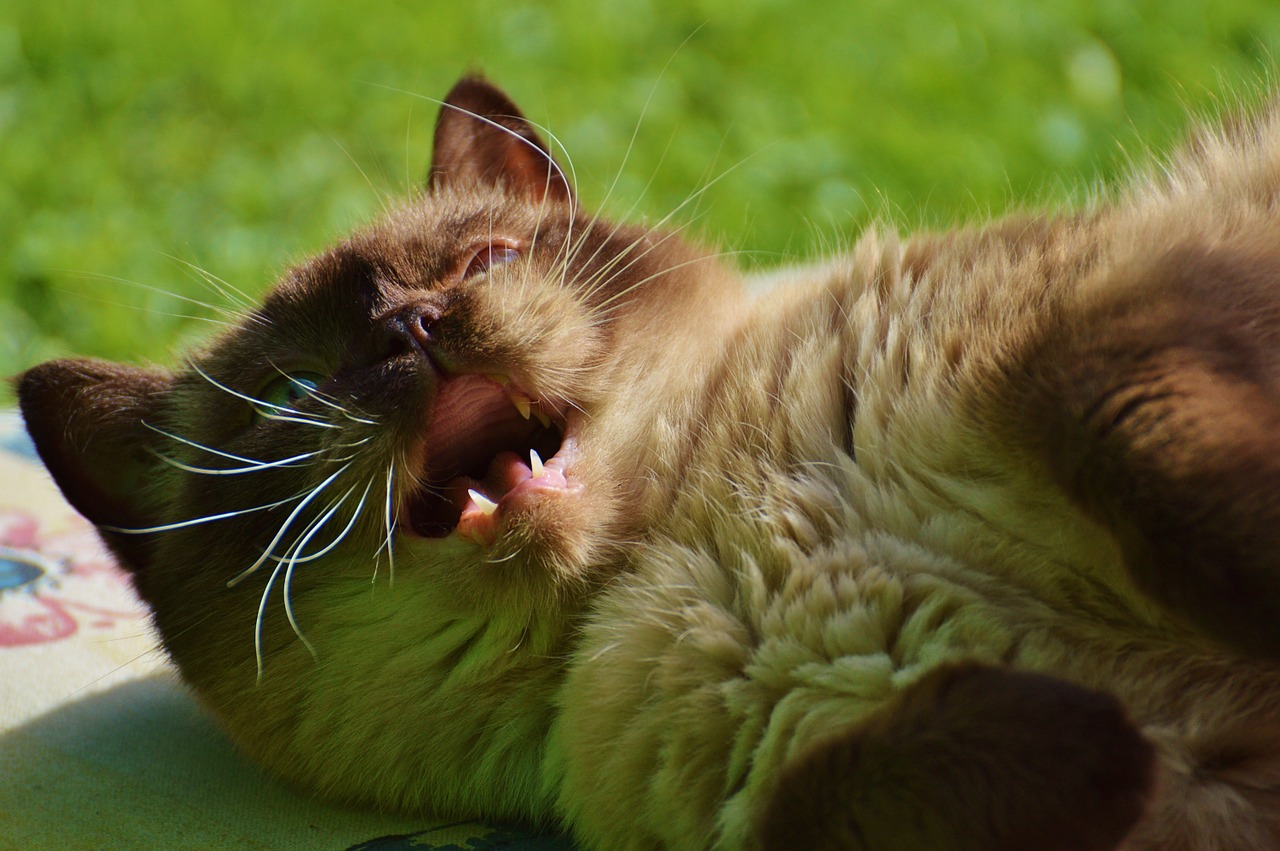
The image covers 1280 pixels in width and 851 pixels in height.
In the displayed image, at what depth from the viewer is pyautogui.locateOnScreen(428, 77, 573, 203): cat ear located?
2.67 meters

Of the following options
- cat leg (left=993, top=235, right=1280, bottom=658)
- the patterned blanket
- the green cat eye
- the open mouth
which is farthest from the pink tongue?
cat leg (left=993, top=235, right=1280, bottom=658)

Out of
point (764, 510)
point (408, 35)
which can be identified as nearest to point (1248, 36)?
point (408, 35)

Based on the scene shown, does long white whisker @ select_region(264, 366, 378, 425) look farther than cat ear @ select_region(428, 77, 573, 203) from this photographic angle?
No

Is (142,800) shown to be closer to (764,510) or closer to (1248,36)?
(764,510)

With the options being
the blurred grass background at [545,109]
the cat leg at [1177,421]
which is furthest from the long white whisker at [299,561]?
the blurred grass background at [545,109]

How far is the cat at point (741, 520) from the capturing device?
4.57 ft

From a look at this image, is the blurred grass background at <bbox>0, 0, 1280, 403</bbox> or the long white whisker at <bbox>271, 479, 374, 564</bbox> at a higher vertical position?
the blurred grass background at <bbox>0, 0, 1280, 403</bbox>

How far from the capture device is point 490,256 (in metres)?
2.24

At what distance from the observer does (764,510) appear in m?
1.83

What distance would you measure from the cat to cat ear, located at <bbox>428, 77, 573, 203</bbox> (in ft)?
0.76

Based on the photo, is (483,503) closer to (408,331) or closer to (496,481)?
(496,481)

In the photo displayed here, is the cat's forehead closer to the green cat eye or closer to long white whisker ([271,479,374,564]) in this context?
the green cat eye

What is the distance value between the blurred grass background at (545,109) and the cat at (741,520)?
7.67ft

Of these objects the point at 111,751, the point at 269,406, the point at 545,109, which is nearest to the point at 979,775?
the point at 269,406
